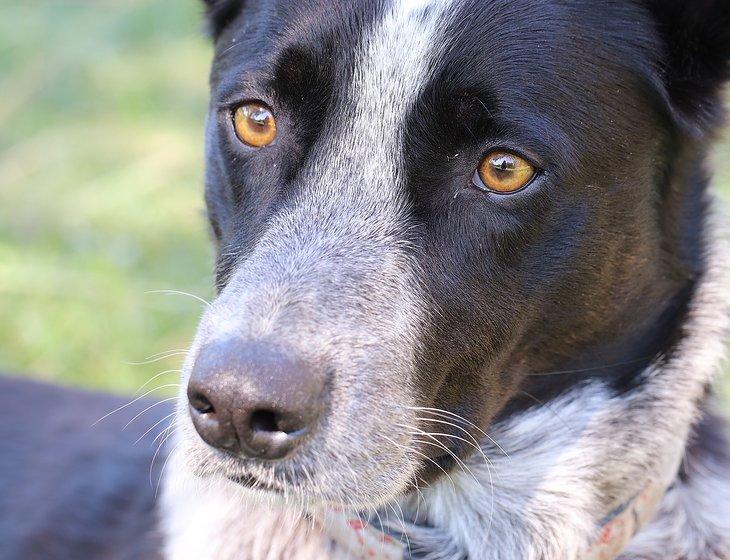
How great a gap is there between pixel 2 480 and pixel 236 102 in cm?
162

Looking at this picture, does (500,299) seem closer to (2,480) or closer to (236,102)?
(236,102)

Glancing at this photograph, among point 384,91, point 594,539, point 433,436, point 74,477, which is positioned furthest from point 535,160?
point 74,477

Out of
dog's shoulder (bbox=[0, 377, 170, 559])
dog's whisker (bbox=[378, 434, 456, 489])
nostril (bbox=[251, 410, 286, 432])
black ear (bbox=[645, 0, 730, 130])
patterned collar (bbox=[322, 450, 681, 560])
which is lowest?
dog's shoulder (bbox=[0, 377, 170, 559])

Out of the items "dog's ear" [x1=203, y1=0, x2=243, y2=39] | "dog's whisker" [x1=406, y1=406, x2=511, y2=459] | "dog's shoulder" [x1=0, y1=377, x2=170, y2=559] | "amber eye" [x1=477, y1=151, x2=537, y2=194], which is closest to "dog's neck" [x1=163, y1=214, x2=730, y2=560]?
"dog's whisker" [x1=406, y1=406, x2=511, y2=459]

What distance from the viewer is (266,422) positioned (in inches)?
84.6

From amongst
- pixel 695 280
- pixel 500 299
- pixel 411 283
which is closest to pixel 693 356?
pixel 695 280

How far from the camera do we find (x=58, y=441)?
11.6 ft

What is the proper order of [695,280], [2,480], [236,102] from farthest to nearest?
[2,480]
[695,280]
[236,102]

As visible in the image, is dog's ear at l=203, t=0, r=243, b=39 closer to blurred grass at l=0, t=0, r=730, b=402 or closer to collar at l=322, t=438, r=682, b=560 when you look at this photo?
blurred grass at l=0, t=0, r=730, b=402

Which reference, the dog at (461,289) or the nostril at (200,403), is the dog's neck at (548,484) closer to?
the dog at (461,289)

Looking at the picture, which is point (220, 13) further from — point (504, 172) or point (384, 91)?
point (504, 172)

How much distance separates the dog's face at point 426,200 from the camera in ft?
7.62

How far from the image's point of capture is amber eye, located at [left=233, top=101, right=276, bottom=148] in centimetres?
260

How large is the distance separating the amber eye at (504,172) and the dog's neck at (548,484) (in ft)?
2.12
